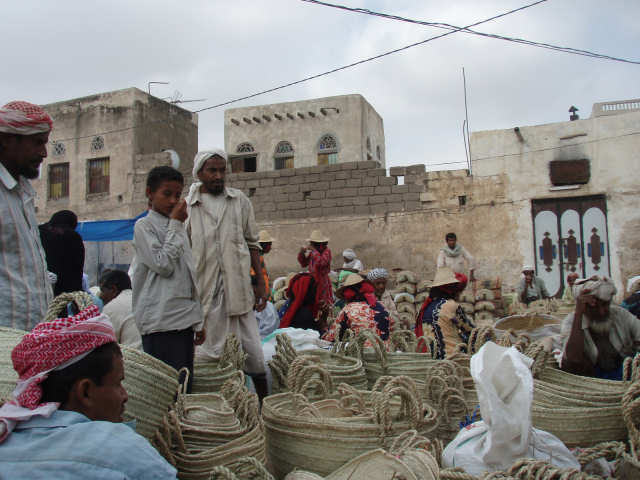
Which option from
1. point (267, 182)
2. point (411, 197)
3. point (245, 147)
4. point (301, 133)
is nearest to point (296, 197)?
point (267, 182)

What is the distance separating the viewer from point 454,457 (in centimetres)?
238

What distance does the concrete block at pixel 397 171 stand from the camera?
1164 cm

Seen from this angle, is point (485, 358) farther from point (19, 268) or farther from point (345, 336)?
point (345, 336)

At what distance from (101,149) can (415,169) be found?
11737mm

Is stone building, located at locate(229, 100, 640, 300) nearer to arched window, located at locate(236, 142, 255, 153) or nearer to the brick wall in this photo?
the brick wall

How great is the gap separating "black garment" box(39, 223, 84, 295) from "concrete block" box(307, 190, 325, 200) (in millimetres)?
8525

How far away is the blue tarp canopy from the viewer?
1048cm

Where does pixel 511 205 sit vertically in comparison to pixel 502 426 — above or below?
above

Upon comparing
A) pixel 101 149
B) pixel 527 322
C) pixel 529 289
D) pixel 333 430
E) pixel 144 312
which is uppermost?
pixel 101 149

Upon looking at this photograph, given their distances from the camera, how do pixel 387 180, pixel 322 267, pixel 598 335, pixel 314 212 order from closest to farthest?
pixel 598 335
pixel 322 267
pixel 387 180
pixel 314 212

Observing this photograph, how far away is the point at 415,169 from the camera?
11562 millimetres

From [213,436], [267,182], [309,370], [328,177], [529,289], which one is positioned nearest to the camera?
[213,436]

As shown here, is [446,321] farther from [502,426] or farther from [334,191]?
[334,191]

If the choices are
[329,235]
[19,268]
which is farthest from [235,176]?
[19,268]
